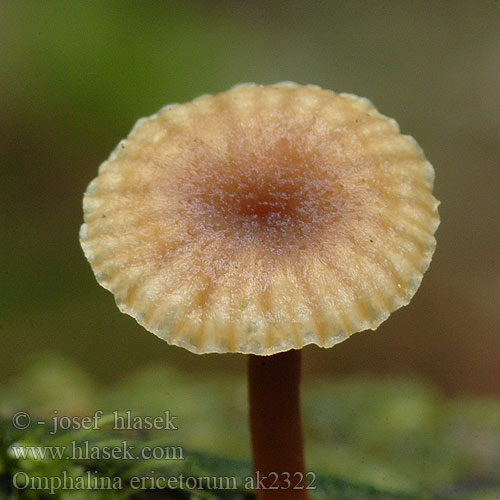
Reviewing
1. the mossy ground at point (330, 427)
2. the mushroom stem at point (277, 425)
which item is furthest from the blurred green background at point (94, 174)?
the mushroom stem at point (277, 425)

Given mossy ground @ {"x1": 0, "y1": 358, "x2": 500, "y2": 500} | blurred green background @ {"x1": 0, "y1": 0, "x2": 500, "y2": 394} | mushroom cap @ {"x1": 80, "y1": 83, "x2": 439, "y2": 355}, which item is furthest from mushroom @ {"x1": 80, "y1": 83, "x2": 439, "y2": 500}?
blurred green background @ {"x1": 0, "y1": 0, "x2": 500, "y2": 394}

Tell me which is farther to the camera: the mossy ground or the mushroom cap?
the mossy ground

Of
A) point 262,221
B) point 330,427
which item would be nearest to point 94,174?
point 330,427

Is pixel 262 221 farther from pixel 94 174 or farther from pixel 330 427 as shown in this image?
pixel 94 174

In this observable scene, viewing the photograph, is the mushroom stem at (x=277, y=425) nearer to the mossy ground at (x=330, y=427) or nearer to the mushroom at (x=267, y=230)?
the mushroom at (x=267, y=230)

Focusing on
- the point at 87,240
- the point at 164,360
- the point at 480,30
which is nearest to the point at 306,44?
the point at 480,30

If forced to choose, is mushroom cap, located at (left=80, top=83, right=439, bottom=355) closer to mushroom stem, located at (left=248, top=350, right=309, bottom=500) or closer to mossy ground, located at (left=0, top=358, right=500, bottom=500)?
mushroom stem, located at (left=248, top=350, right=309, bottom=500)

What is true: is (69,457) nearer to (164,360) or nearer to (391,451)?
(391,451)

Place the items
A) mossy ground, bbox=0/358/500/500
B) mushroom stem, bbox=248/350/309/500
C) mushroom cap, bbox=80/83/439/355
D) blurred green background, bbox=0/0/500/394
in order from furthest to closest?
blurred green background, bbox=0/0/500/394 → mossy ground, bbox=0/358/500/500 → mushroom stem, bbox=248/350/309/500 → mushroom cap, bbox=80/83/439/355
